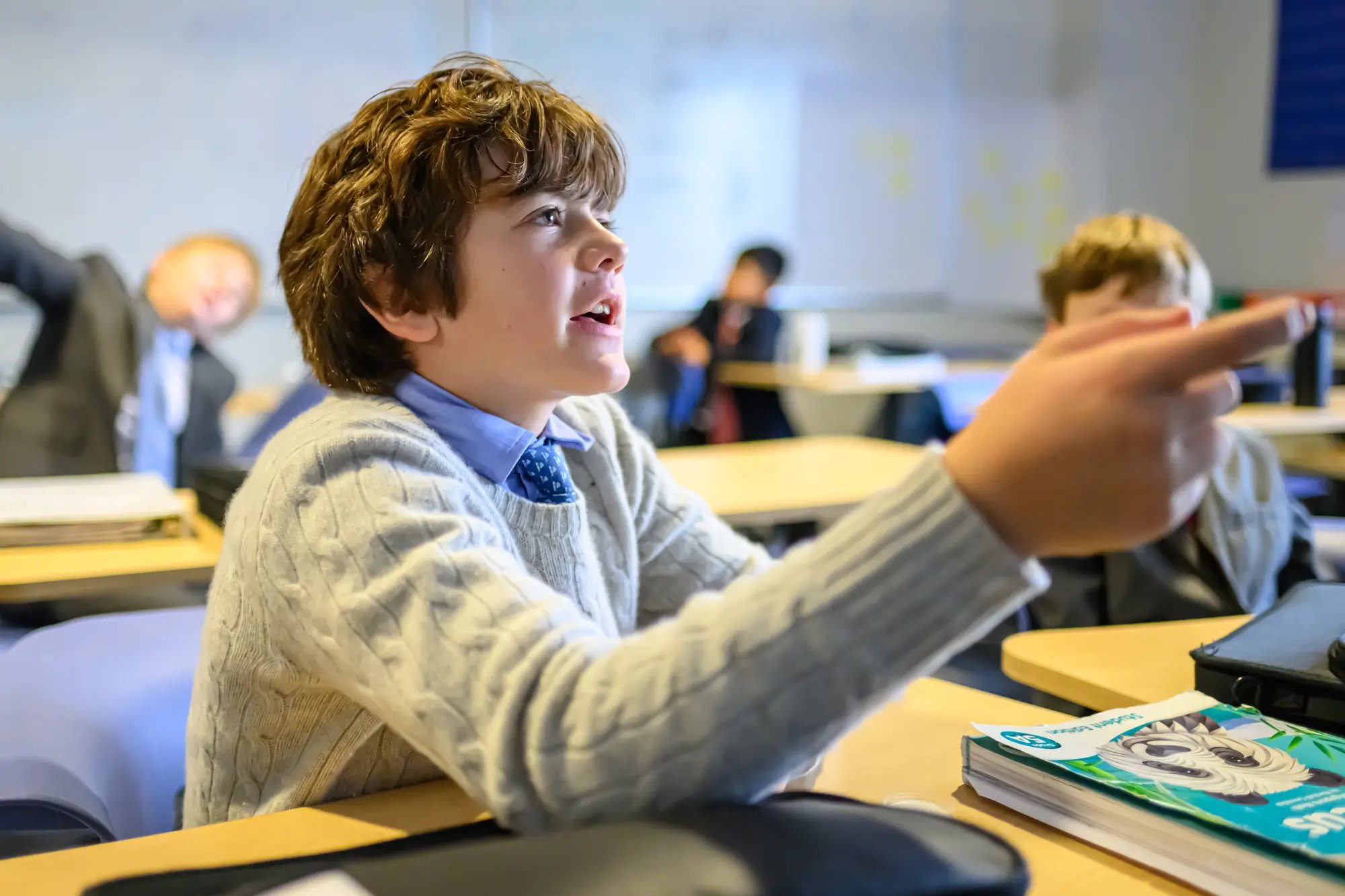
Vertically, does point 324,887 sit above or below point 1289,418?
above

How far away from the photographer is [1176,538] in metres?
1.95

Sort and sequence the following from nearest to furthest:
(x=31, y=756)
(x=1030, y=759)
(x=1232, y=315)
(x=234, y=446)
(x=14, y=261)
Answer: (x=1232, y=315)
(x=1030, y=759)
(x=31, y=756)
(x=14, y=261)
(x=234, y=446)

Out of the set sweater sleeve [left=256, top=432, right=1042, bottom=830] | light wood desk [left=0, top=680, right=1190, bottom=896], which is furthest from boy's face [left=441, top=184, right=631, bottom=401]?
light wood desk [left=0, top=680, right=1190, bottom=896]

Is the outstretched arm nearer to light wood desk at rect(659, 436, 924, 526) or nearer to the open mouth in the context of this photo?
light wood desk at rect(659, 436, 924, 526)

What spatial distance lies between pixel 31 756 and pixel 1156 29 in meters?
6.51

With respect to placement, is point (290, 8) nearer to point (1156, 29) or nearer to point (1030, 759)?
point (1156, 29)

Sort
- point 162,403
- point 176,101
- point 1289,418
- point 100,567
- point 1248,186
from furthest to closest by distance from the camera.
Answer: point 1248,186, point 176,101, point 1289,418, point 162,403, point 100,567

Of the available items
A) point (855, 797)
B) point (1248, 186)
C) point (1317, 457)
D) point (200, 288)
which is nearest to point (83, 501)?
point (855, 797)

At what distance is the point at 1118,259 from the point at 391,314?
1.44 meters

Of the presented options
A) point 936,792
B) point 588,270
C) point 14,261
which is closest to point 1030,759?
point 936,792

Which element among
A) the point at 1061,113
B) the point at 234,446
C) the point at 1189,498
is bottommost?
the point at 234,446

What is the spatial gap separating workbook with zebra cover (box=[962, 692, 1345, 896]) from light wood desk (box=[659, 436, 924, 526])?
0.95 metres

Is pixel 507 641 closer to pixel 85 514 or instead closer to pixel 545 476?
pixel 545 476

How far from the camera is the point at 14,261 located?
106 inches
